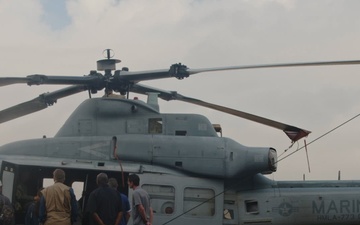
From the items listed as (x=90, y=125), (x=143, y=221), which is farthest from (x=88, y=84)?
(x=143, y=221)

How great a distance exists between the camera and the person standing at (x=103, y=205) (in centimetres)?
905

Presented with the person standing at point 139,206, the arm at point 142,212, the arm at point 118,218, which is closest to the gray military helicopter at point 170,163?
the person standing at point 139,206

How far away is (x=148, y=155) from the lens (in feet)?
43.5

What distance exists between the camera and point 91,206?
905cm

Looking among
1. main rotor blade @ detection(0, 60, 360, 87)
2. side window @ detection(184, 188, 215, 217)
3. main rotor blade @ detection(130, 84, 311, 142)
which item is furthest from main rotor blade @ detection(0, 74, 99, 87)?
side window @ detection(184, 188, 215, 217)

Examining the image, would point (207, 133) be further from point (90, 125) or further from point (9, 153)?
point (9, 153)

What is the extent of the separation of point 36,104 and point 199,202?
4.31 m

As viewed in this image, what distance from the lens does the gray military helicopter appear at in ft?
42.0

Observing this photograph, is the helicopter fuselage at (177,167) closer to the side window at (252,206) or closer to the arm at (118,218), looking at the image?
the side window at (252,206)

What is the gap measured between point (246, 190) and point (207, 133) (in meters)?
1.37

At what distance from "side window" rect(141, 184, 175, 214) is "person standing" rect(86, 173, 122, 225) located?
3.56 metres

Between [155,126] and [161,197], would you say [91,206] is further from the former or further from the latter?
[155,126]

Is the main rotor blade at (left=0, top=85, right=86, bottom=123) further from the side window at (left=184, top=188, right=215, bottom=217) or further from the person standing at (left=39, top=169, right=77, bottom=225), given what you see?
the person standing at (left=39, top=169, right=77, bottom=225)

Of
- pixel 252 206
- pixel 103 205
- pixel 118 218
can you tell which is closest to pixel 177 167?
pixel 252 206
